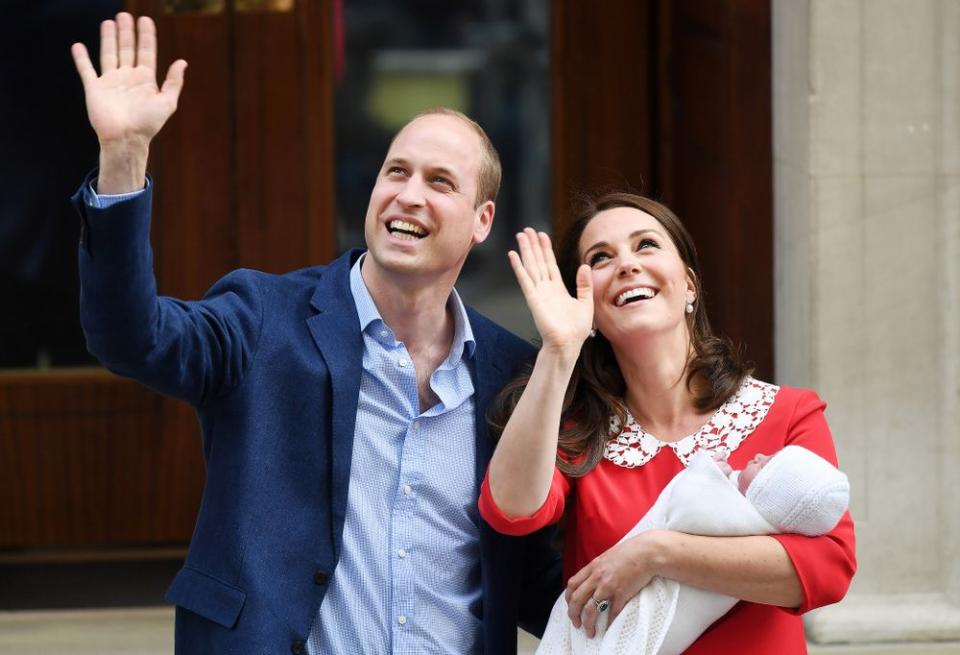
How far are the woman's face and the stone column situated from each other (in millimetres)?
1501

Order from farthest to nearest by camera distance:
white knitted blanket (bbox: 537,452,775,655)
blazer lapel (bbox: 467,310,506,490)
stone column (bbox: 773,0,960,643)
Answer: stone column (bbox: 773,0,960,643), blazer lapel (bbox: 467,310,506,490), white knitted blanket (bbox: 537,452,775,655)

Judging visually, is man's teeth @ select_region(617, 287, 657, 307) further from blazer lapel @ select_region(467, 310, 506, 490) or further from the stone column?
the stone column

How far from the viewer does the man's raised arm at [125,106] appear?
7.94ft

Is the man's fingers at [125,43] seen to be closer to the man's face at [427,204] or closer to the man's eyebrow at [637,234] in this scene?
the man's face at [427,204]

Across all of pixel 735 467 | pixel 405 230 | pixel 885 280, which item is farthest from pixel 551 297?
pixel 885 280

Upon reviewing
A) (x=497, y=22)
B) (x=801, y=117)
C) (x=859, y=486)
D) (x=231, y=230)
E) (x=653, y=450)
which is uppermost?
(x=497, y=22)

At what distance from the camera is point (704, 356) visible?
3.01 metres

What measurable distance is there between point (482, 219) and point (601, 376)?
38 cm

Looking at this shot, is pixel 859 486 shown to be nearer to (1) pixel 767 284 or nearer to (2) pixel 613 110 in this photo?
(1) pixel 767 284

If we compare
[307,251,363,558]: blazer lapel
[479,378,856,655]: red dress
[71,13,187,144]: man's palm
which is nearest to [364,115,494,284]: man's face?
[307,251,363,558]: blazer lapel

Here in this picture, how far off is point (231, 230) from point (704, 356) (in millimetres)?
2345

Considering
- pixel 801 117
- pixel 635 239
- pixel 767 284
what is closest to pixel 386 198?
pixel 635 239

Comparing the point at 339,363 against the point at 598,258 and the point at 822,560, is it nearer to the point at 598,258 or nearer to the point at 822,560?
the point at 598,258

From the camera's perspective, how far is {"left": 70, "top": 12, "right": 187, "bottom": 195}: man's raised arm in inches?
95.3
